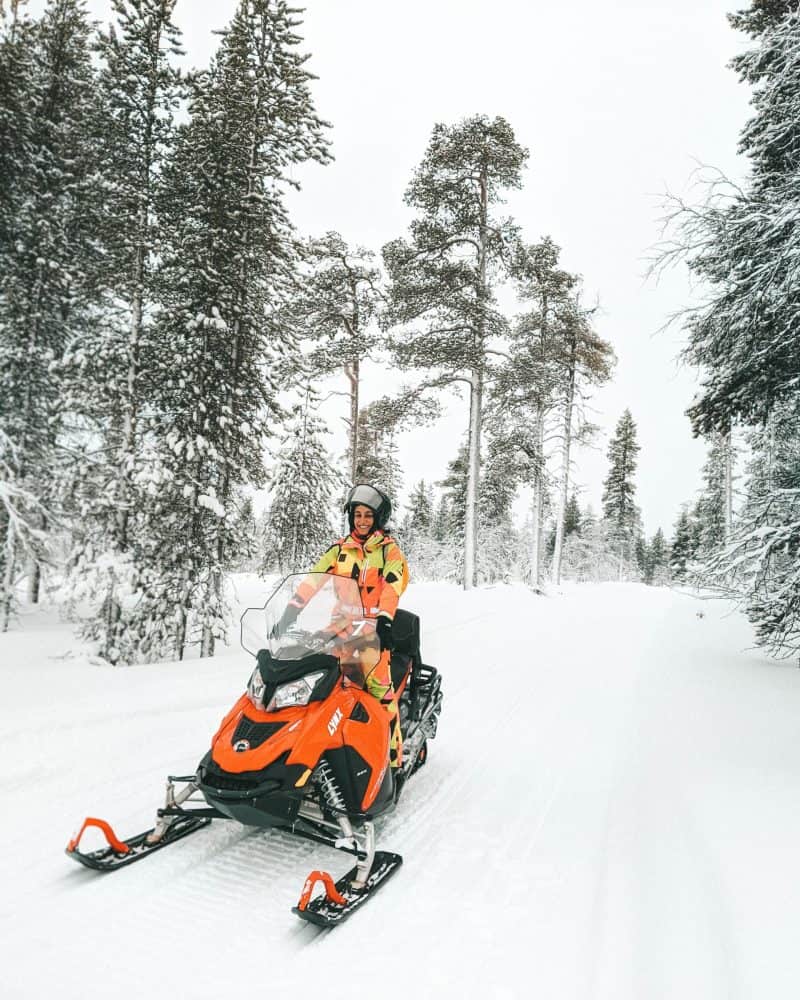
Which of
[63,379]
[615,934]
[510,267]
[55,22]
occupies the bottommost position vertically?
[615,934]

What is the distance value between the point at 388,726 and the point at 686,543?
54398 mm

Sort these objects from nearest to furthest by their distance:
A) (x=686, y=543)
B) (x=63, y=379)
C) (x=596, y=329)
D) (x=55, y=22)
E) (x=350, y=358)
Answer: (x=63, y=379), (x=55, y=22), (x=350, y=358), (x=596, y=329), (x=686, y=543)

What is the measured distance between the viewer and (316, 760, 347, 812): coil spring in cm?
329

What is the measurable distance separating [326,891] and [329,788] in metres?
0.51

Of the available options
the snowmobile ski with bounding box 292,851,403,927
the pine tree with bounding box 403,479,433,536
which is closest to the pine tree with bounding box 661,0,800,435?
the snowmobile ski with bounding box 292,851,403,927

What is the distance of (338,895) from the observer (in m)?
2.93

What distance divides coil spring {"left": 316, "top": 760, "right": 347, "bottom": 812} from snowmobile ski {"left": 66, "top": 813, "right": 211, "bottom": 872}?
745 millimetres

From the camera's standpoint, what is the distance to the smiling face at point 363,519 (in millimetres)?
4609

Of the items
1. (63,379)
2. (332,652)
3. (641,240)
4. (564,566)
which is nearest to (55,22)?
(63,379)

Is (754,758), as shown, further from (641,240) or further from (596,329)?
(596,329)

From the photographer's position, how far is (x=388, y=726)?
12.4ft

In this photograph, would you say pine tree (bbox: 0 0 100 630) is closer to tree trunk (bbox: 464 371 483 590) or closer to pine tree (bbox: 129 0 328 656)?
pine tree (bbox: 129 0 328 656)

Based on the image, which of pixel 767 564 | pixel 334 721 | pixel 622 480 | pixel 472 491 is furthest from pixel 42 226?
pixel 622 480

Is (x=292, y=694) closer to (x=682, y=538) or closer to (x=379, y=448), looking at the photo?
(x=379, y=448)
